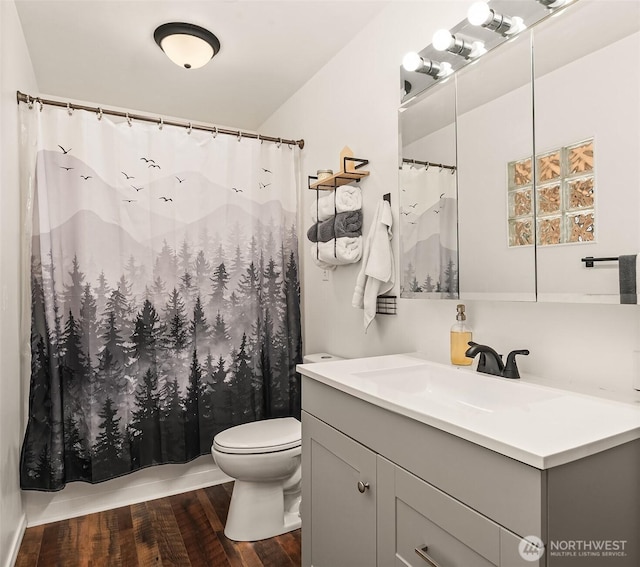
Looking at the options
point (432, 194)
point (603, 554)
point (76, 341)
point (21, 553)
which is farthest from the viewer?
point (76, 341)

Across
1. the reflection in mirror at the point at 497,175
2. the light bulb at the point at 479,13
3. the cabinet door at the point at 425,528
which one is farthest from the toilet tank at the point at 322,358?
the light bulb at the point at 479,13

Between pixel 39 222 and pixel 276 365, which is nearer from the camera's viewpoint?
pixel 39 222

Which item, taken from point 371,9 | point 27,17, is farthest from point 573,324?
point 27,17

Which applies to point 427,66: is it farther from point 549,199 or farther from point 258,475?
point 258,475

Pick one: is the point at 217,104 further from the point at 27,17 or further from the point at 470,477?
the point at 470,477

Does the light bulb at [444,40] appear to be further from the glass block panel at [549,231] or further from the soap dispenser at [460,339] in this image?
the soap dispenser at [460,339]

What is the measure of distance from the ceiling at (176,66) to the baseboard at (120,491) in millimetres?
2184

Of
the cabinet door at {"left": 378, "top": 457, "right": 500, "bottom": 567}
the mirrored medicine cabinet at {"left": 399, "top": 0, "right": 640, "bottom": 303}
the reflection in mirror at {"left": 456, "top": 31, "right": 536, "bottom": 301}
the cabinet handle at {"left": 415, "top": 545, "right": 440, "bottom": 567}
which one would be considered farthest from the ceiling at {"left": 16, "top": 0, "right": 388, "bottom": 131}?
the cabinet handle at {"left": 415, "top": 545, "right": 440, "bottom": 567}

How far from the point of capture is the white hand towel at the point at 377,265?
1905 millimetres

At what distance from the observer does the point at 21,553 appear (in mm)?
1921

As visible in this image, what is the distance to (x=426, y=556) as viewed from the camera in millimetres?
998

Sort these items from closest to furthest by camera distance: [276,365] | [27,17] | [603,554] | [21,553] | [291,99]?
[603,554] → [21,553] → [27,17] → [276,365] → [291,99]

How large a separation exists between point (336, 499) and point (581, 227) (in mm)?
1073

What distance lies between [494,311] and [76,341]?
194 cm
